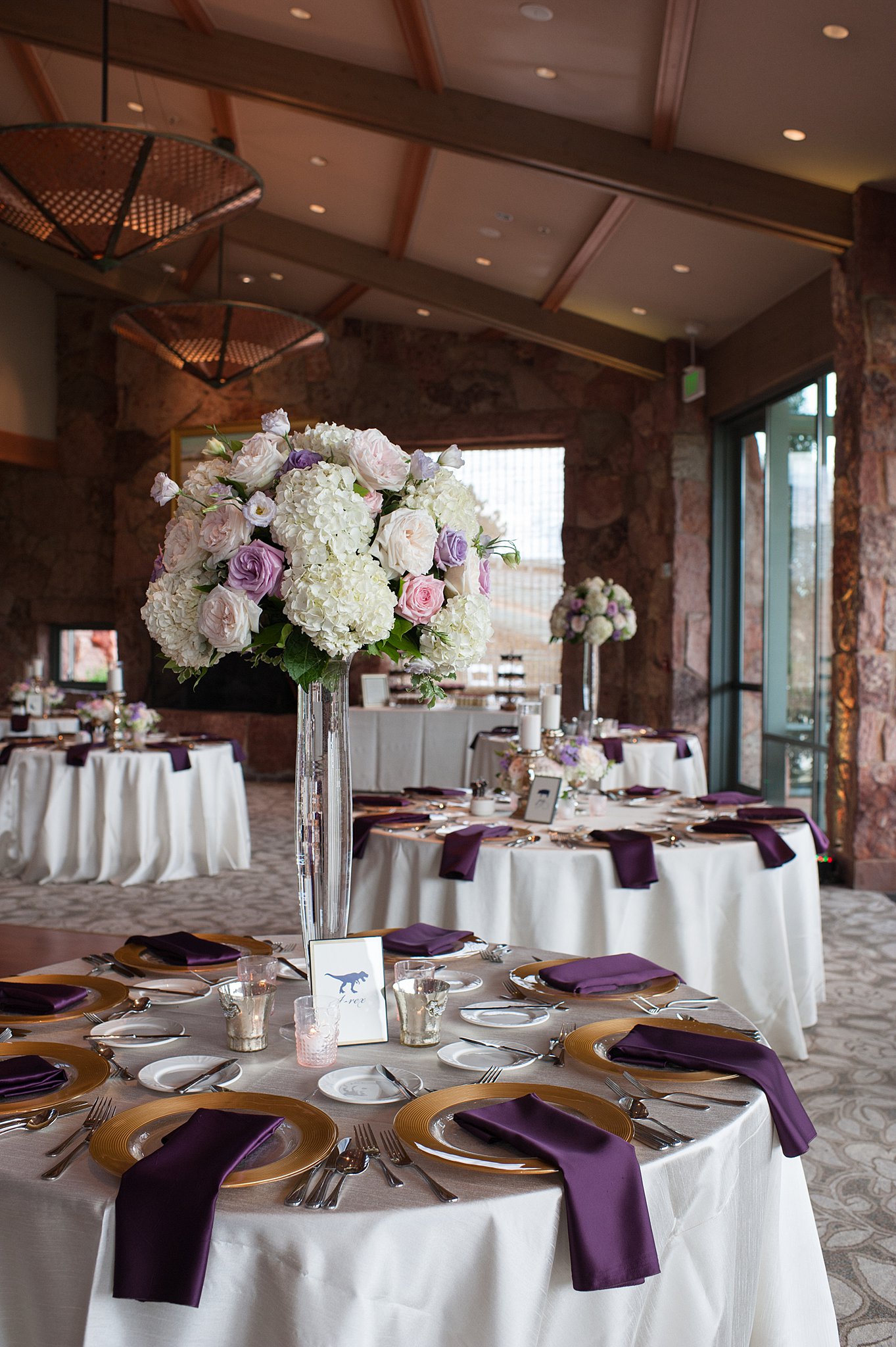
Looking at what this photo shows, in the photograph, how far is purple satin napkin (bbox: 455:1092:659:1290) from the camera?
113 centimetres

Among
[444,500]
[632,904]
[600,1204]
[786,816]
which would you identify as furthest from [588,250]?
[600,1204]

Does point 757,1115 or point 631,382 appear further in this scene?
point 631,382

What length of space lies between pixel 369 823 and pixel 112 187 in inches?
128

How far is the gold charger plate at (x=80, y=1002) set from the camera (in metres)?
1.67

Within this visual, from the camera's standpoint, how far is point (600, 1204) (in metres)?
1.15

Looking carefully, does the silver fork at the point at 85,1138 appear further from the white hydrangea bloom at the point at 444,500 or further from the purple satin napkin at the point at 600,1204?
the white hydrangea bloom at the point at 444,500

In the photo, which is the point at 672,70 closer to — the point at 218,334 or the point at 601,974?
the point at 218,334

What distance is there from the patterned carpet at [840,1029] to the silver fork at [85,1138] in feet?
5.13

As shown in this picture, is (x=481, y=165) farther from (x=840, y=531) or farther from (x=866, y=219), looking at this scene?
(x=840, y=531)

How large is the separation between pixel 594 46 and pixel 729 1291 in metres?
5.30

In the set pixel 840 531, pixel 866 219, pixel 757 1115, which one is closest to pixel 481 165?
pixel 866 219

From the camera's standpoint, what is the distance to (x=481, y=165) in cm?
684

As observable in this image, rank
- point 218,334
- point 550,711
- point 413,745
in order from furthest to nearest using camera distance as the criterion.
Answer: point 413,745
point 218,334
point 550,711

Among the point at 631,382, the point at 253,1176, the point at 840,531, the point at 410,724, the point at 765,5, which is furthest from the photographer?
the point at 631,382
